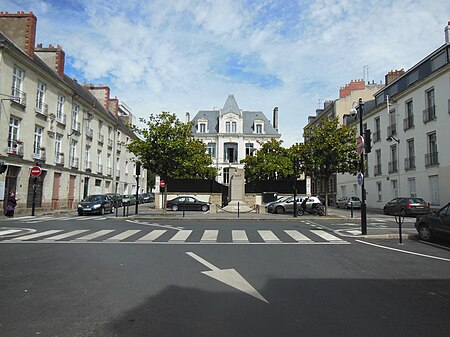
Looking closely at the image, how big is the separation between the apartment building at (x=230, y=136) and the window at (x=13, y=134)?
33570 millimetres

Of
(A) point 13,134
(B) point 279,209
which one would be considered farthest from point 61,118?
(B) point 279,209

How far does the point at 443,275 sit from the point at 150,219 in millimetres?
15850

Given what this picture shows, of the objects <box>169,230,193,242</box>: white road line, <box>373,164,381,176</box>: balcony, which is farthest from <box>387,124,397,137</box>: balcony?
<box>169,230,193,242</box>: white road line

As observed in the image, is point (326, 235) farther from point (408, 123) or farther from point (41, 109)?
point (41, 109)

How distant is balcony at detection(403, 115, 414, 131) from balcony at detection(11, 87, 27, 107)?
3108 cm

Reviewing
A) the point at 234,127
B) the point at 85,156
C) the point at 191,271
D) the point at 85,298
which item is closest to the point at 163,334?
the point at 85,298

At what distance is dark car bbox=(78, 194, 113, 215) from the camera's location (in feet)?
79.6

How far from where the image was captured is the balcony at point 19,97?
80.0ft

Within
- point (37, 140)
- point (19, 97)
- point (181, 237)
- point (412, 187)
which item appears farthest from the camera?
point (412, 187)

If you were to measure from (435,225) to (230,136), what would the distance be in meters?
48.7

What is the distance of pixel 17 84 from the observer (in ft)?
82.7

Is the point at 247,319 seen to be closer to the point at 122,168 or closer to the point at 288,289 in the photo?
the point at 288,289

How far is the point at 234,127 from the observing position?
193ft

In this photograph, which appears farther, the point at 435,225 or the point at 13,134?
the point at 13,134
